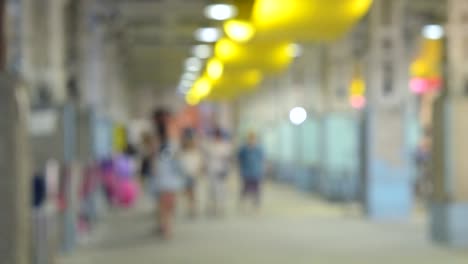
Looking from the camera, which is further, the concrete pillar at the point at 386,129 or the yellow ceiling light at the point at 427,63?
the yellow ceiling light at the point at 427,63

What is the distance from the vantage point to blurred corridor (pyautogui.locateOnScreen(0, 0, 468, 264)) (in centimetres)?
1083

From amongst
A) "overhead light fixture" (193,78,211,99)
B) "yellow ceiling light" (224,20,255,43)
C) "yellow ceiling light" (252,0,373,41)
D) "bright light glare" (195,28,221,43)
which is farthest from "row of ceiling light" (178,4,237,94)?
"yellow ceiling light" (252,0,373,41)

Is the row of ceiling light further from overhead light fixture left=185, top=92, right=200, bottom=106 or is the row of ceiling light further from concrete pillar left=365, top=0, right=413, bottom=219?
concrete pillar left=365, top=0, right=413, bottom=219

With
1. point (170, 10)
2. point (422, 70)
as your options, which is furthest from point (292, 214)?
point (422, 70)

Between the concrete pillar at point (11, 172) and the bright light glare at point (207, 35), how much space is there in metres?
23.5

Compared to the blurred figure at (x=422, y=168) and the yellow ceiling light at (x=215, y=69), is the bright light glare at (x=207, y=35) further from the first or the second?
the blurred figure at (x=422, y=168)

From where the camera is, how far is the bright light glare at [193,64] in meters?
37.9

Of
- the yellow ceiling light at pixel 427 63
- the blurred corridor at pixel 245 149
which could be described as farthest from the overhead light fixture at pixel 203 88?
the yellow ceiling light at pixel 427 63

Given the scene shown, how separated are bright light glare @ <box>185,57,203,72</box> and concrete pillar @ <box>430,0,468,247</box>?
80.0ft

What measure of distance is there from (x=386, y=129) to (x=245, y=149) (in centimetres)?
310

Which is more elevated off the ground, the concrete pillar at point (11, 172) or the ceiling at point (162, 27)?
the ceiling at point (162, 27)

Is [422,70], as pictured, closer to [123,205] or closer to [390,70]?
[390,70]

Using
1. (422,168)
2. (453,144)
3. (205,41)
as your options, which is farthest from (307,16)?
(205,41)

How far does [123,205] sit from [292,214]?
3.84m
